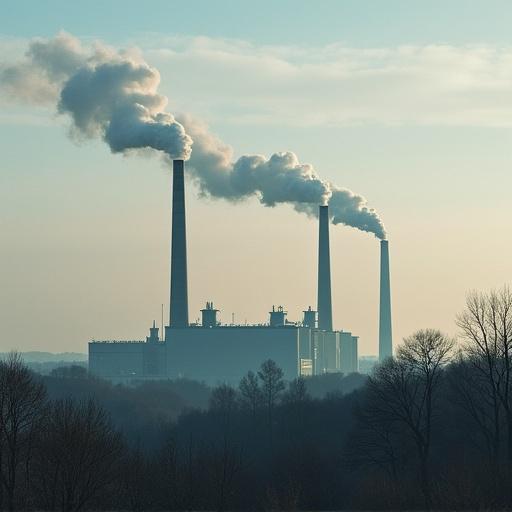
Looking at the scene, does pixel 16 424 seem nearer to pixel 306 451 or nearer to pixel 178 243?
pixel 306 451

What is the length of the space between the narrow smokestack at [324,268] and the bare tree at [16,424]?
8062 centimetres

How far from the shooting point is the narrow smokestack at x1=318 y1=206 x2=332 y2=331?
113000 millimetres

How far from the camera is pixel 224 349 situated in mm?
134875

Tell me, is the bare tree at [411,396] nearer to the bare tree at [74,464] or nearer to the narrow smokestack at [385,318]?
the bare tree at [74,464]

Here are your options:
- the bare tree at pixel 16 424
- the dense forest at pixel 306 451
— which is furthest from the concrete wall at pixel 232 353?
the bare tree at pixel 16 424

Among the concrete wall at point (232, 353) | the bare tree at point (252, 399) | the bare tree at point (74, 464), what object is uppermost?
the concrete wall at point (232, 353)

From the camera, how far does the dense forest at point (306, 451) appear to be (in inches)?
1149

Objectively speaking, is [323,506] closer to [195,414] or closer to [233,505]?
[233,505]

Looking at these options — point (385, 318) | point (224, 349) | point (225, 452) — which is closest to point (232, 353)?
point (224, 349)

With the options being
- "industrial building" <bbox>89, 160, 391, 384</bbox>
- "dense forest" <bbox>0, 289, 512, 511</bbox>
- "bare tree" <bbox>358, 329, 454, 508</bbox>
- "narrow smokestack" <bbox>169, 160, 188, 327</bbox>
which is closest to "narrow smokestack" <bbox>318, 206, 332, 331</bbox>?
"industrial building" <bbox>89, 160, 391, 384</bbox>

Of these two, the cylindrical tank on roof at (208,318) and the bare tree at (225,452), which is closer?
the bare tree at (225,452)

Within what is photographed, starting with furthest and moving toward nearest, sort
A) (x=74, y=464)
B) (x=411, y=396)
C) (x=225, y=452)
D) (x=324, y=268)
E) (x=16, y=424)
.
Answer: (x=324, y=268)
(x=411, y=396)
(x=225, y=452)
(x=16, y=424)
(x=74, y=464)

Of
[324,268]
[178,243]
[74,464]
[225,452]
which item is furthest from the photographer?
[324,268]

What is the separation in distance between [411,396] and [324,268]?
75.8m
